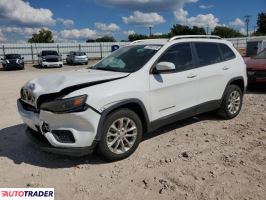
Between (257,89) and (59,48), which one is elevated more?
(59,48)

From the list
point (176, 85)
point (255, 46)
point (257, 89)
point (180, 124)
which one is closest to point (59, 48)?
point (255, 46)

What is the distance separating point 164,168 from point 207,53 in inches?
103

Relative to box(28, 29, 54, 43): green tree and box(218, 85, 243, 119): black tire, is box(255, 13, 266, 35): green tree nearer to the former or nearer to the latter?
box(28, 29, 54, 43): green tree

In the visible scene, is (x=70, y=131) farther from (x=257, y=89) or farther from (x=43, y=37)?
(x=43, y=37)

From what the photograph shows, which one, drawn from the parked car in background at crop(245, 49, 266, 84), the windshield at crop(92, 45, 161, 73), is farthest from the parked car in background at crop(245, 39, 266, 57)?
the windshield at crop(92, 45, 161, 73)

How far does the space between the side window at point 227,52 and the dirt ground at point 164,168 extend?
1.46 meters

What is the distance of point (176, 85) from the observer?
493 centimetres

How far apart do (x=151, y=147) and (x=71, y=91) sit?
1.65m

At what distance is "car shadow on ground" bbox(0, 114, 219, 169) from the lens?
436 cm

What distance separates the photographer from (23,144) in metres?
5.14

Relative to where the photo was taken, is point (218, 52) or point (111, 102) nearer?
point (111, 102)

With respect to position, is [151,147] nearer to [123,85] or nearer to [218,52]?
[123,85]

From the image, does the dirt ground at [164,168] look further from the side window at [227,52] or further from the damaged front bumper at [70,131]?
the side window at [227,52]

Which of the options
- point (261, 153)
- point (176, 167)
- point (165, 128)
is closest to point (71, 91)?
point (176, 167)
